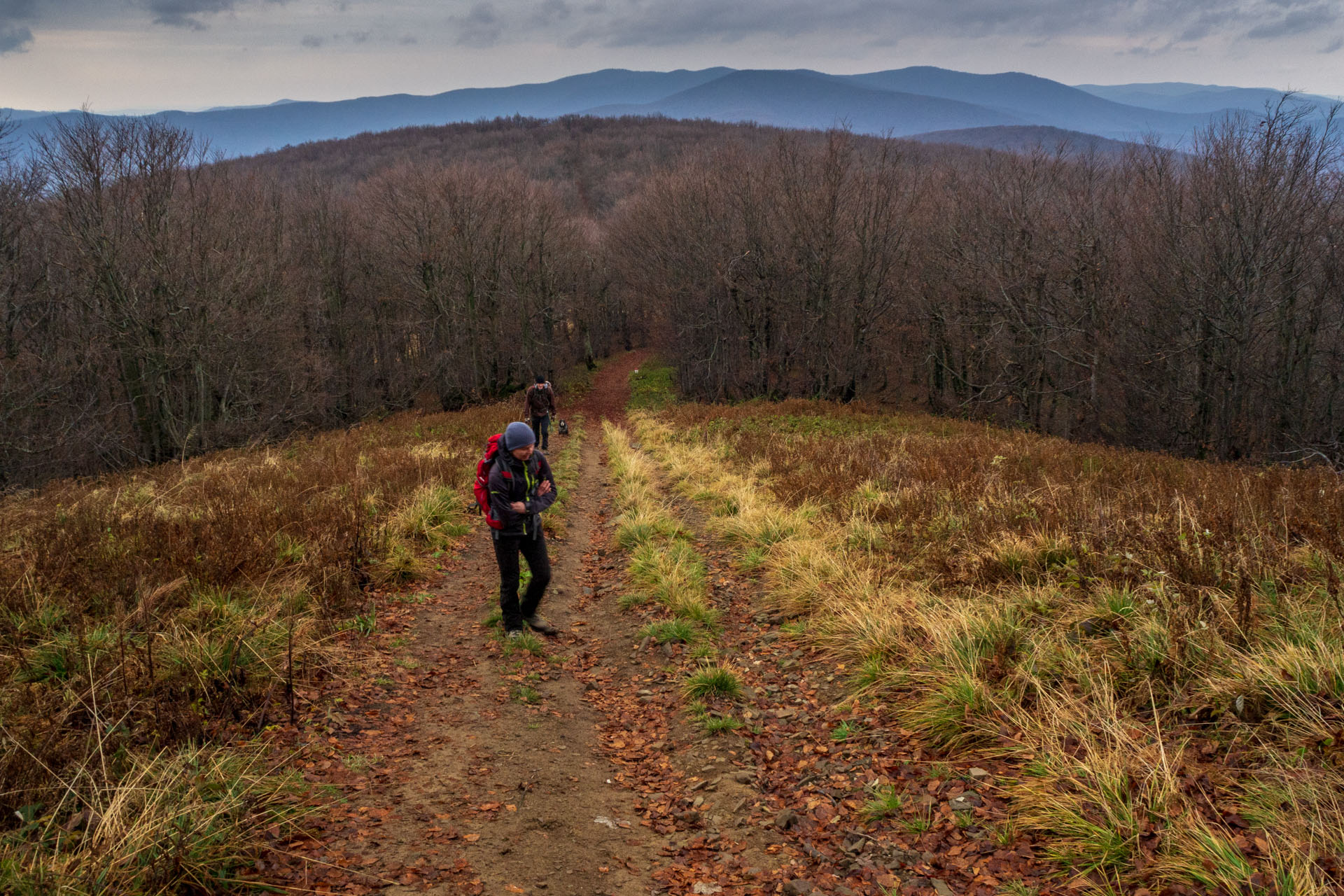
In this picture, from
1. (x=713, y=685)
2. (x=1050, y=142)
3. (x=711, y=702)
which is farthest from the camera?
(x=1050, y=142)

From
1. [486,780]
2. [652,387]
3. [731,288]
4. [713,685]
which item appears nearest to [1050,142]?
[731,288]

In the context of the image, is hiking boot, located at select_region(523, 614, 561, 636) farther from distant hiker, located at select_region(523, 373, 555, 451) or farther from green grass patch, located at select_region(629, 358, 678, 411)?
green grass patch, located at select_region(629, 358, 678, 411)

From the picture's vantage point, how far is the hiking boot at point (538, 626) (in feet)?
22.6

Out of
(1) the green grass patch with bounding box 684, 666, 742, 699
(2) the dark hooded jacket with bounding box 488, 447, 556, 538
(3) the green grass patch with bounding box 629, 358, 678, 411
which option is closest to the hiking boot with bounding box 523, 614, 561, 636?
(2) the dark hooded jacket with bounding box 488, 447, 556, 538

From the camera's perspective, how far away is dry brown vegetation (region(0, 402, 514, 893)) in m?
2.92

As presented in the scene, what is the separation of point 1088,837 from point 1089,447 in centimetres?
1386

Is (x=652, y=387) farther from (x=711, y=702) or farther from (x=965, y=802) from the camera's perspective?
(x=965, y=802)

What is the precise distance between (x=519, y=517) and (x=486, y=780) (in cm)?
277

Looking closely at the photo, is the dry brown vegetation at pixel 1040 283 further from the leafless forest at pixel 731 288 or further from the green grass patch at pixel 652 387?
the green grass patch at pixel 652 387

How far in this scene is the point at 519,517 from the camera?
21.5 ft

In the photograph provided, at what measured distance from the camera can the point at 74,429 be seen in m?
21.6

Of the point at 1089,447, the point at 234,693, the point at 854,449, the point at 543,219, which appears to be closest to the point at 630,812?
the point at 234,693

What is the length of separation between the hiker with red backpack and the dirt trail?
0.39 m

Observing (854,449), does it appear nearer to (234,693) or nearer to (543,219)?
(234,693)
